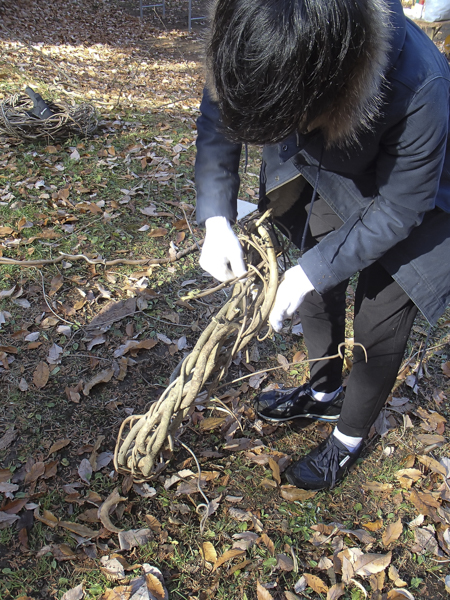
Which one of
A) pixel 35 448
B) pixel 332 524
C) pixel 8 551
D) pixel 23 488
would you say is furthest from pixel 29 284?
pixel 332 524

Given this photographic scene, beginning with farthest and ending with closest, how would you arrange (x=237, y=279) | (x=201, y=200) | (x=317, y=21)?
1. (x=201, y=200)
2. (x=237, y=279)
3. (x=317, y=21)

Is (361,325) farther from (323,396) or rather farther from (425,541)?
(425,541)

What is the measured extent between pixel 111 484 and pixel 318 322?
118 centimetres

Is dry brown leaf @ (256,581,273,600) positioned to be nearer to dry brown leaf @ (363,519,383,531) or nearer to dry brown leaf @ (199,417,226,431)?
dry brown leaf @ (363,519,383,531)

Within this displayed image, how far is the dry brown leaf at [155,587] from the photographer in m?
1.65

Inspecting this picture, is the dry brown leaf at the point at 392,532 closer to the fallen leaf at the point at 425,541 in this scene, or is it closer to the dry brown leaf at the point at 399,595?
the fallen leaf at the point at 425,541

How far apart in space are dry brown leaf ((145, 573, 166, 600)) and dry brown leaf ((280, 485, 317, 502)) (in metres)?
0.66

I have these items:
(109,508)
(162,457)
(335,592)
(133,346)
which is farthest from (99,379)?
(335,592)

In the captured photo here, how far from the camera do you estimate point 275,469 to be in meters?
2.12

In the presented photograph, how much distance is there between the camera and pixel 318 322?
200 centimetres

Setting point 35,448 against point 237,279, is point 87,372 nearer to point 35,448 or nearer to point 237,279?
point 35,448

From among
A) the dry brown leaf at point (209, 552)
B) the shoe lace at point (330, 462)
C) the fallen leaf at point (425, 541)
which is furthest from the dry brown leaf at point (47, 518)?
the fallen leaf at point (425, 541)

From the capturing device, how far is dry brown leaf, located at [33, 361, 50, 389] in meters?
2.35

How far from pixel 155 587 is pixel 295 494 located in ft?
2.37
